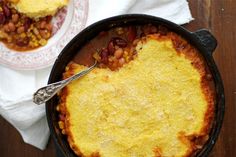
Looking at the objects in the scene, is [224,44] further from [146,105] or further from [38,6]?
[38,6]

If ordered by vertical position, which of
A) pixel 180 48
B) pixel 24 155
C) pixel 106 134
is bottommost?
pixel 24 155

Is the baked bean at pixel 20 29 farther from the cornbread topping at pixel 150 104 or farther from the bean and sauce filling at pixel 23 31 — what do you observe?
the cornbread topping at pixel 150 104

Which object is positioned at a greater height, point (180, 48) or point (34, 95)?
point (180, 48)

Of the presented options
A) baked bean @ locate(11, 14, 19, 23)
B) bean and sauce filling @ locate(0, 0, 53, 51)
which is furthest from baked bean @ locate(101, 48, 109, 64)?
baked bean @ locate(11, 14, 19, 23)

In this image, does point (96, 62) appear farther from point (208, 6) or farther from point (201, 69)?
point (208, 6)

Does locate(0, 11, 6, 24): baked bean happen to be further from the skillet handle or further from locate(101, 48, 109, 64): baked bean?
the skillet handle

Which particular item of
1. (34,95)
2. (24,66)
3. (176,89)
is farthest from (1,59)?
(176,89)

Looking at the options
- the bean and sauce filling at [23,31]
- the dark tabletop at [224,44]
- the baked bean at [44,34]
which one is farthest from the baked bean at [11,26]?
the dark tabletop at [224,44]

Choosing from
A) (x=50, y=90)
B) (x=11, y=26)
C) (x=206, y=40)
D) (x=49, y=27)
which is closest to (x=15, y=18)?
(x=11, y=26)
